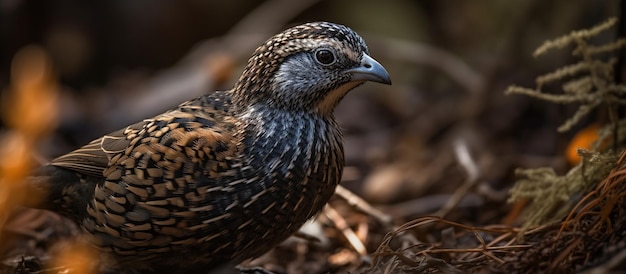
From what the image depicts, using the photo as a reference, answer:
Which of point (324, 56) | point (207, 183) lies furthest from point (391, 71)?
point (207, 183)

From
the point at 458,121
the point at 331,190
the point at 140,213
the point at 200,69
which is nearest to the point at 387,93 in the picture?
the point at 458,121

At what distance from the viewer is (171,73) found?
7.77 metres

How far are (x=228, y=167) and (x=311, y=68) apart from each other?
62 centimetres

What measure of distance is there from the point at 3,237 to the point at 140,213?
124 centimetres

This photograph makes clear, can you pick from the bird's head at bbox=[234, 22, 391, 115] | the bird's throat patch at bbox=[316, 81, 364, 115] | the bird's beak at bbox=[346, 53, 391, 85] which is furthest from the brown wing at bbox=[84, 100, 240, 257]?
the bird's beak at bbox=[346, 53, 391, 85]

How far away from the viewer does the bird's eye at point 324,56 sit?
3789 millimetres

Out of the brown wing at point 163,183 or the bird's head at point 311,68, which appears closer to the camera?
the brown wing at point 163,183

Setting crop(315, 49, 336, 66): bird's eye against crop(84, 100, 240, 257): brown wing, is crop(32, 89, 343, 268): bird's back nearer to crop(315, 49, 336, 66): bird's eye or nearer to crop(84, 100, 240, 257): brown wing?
crop(84, 100, 240, 257): brown wing

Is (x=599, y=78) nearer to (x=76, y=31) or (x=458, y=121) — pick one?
(x=458, y=121)

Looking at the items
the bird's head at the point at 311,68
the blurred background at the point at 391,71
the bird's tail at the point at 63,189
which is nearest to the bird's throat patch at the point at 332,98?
the bird's head at the point at 311,68

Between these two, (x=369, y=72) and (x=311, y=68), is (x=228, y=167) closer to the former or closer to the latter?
(x=311, y=68)

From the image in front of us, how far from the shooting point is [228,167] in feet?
11.9

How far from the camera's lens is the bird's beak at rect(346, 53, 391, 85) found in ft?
12.3

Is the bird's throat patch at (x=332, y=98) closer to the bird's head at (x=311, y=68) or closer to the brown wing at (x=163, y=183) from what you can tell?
the bird's head at (x=311, y=68)
